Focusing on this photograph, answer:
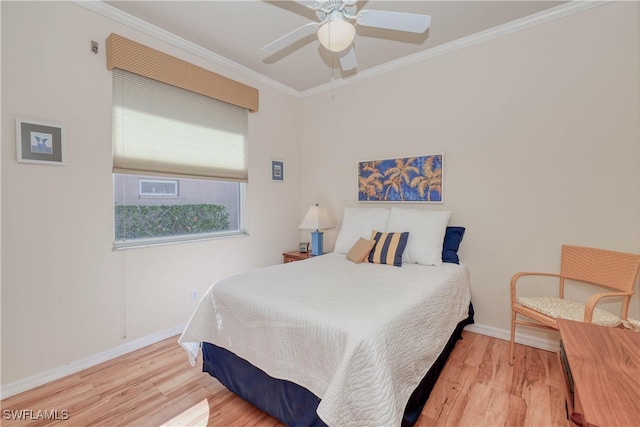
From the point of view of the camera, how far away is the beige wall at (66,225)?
6.05 feet

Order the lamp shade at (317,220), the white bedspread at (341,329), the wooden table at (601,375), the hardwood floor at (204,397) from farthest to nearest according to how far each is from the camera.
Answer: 1. the lamp shade at (317,220)
2. the hardwood floor at (204,397)
3. the white bedspread at (341,329)
4. the wooden table at (601,375)

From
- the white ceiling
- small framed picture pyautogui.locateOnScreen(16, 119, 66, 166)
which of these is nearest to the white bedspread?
small framed picture pyautogui.locateOnScreen(16, 119, 66, 166)

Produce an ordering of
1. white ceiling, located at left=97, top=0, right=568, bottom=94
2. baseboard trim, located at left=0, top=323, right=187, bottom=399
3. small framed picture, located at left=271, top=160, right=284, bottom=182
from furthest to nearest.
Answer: small framed picture, located at left=271, top=160, right=284, bottom=182, white ceiling, located at left=97, top=0, right=568, bottom=94, baseboard trim, located at left=0, top=323, right=187, bottom=399

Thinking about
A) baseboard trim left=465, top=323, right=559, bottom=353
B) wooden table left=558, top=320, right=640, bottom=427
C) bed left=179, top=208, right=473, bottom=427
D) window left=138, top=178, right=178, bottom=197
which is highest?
window left=138, top=178, right=178, bottom=197

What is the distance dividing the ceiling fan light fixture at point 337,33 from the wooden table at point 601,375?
175 centimetres

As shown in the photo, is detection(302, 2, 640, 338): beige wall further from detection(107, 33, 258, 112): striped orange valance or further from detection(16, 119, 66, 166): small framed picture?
detection(16, 119, 66, 166): small framed picture

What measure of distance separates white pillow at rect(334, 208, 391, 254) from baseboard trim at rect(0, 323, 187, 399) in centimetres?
181

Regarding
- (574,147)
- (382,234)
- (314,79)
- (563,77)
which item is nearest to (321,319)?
(382,234)

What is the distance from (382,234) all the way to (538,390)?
4.98 ft

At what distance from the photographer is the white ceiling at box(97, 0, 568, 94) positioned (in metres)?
2.18

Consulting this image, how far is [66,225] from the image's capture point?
206 cm

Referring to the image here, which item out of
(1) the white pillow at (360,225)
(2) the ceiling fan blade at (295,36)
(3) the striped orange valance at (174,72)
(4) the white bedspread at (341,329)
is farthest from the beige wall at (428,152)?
(2) the ceiling fan blade at (295,36)

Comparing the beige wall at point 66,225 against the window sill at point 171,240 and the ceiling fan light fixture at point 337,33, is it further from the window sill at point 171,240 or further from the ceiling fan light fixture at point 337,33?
the ceiling fan light fixture at point 337,33

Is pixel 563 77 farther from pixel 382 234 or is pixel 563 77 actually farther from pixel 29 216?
pixel 29 216
